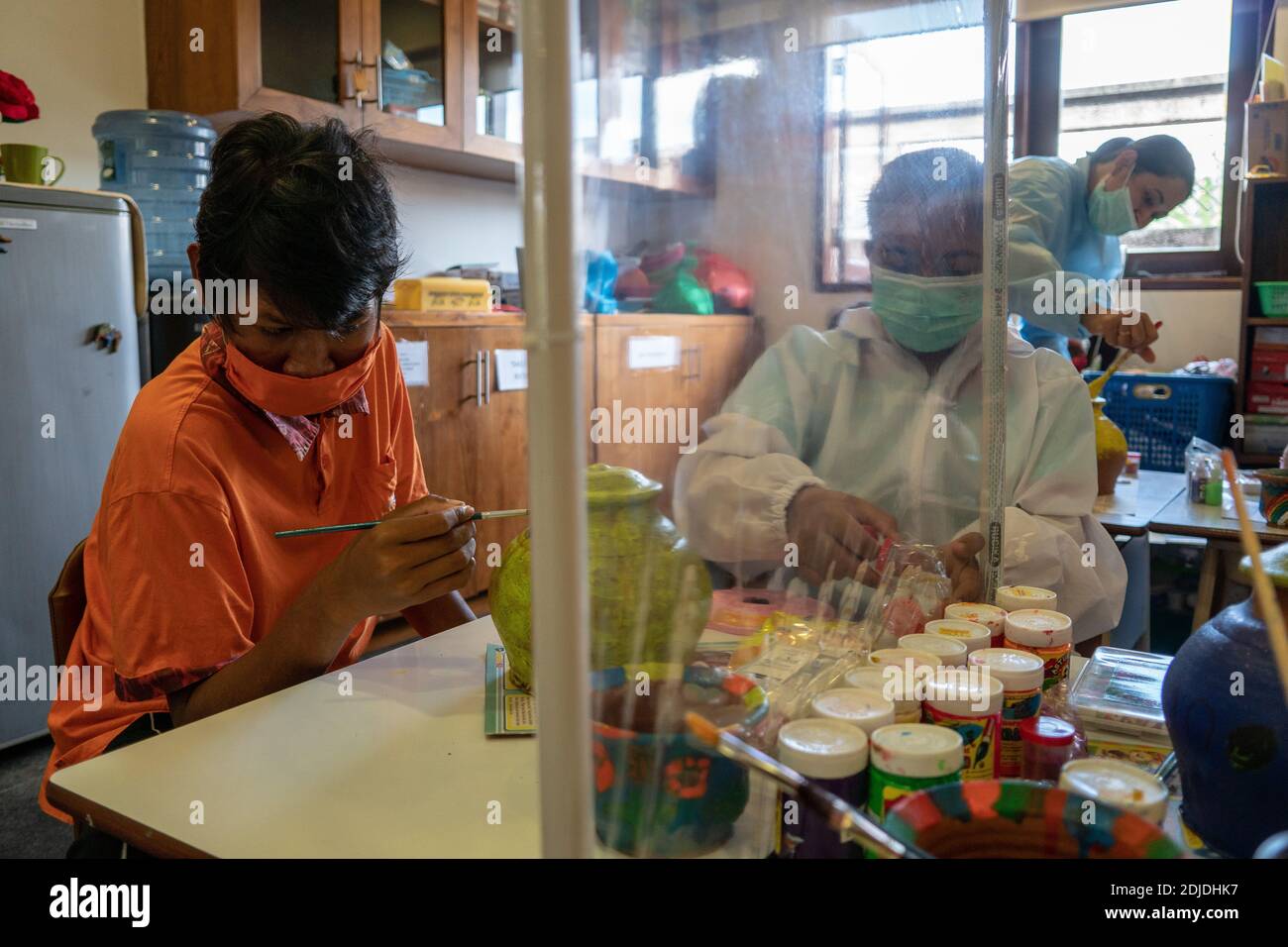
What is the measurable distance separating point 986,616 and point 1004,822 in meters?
0.43

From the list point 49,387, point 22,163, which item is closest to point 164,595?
point 49,387

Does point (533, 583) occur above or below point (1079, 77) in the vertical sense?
below

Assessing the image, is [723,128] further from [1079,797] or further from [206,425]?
[206,425]

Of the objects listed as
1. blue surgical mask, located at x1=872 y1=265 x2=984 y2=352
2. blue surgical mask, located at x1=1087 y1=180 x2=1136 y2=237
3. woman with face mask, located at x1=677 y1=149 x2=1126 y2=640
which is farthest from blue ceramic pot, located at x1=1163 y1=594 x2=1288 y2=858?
blue surgical mask, located at x1=1087 y1=180 x2=1136 y2=237

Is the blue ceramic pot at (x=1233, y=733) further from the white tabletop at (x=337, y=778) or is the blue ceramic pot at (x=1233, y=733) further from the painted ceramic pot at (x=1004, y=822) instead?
the white tabletop at (x=337, y=778)

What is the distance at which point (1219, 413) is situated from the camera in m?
3.43

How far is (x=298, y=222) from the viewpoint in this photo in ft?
3.56

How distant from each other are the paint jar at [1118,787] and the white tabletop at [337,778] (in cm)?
37

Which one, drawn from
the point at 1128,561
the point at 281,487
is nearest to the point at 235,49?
the point at 281,487

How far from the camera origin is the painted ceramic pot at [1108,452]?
213 cm

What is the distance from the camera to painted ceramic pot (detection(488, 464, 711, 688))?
622 millimetres

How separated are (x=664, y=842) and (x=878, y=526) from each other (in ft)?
1.67

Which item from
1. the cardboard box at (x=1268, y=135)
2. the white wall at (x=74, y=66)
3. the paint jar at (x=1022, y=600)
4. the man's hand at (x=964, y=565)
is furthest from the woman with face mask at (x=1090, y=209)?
the white wall at (x=74, y=66)

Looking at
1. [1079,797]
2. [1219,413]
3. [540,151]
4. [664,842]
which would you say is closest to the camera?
[540,151]
